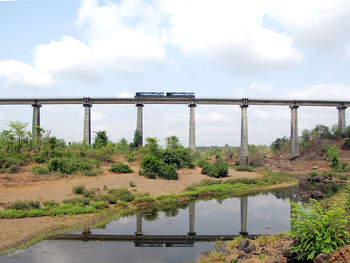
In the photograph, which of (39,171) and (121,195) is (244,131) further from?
(39,171)

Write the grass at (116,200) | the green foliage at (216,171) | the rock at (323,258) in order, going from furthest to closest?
1. the green foliage at (216,171)
2. the grass at (116,200)
3. the rock at (323,258)

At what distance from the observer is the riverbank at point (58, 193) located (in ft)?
40.5

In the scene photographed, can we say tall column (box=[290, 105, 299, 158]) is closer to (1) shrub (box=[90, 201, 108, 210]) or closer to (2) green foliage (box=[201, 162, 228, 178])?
(2) green foliage (box=[201, 162, 228, 178])

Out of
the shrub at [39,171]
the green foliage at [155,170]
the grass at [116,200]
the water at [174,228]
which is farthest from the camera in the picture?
the green foliage at [155,170]

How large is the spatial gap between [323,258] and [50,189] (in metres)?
20.0

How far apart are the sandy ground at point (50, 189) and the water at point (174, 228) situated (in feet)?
4.73

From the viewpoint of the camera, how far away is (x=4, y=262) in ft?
31.6

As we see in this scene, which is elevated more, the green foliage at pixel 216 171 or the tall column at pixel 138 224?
the green foliage at pixel 216 171

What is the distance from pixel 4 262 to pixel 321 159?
54061 mm

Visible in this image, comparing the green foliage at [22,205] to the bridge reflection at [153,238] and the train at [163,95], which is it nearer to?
the bridge reflection at [153,238]

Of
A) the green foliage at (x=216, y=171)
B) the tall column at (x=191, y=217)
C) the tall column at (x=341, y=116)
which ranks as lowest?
the tall column at (x=191, y=217)

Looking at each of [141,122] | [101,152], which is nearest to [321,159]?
[141,122]

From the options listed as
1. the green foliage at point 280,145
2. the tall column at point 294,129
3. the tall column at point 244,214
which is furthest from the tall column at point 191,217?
the green foliage at point 280,145

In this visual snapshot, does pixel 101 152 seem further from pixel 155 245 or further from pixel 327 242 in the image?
pixel 327 242
